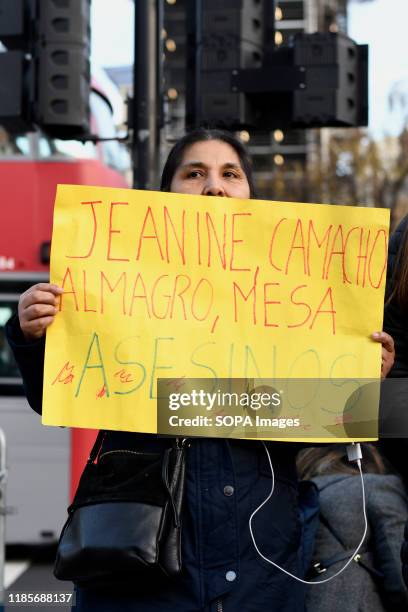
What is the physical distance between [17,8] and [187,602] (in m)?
3.87

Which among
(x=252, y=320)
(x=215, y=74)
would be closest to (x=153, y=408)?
(x=252, y=320)

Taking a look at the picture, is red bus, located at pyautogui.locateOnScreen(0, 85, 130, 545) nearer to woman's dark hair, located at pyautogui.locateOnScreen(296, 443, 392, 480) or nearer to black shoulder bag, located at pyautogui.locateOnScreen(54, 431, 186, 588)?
woman's dark hair, located at pyautogui.locateOnScreen(296, 443, 392, 480)

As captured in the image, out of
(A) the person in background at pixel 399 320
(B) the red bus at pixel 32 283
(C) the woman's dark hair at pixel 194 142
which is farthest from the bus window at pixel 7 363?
(A) the person in background at pixel 399 320

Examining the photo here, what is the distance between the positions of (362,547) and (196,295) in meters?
0.79

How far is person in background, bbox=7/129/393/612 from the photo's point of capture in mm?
2094

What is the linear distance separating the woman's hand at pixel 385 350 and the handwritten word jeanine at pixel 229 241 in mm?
143

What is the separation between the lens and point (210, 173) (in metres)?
2.45

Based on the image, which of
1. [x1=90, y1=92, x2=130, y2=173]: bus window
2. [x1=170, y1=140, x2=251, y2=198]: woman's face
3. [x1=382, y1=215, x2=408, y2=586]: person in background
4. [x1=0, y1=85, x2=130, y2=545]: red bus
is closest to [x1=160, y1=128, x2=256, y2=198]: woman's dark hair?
[x1=170, y1=140, x2=251, y2=198]: woman's face

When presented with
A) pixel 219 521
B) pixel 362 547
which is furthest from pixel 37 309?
pixel 362 547

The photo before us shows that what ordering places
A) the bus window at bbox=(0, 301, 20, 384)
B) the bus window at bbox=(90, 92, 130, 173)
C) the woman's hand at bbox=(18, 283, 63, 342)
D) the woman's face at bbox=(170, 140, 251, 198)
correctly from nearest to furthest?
the woman's hand at bbox=(18, 283, 63, 342), the woman's face at bbox=(170, 140, 251, 198), the bus window at bbox=(90, 92, 130, 173), the bus window at bbox=(0, 301, 20, 384)

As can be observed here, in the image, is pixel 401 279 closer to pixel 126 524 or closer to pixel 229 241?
pixel 229 241

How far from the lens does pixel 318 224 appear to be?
2.38 meters

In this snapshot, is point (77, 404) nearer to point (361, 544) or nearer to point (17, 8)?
point (361, 544)

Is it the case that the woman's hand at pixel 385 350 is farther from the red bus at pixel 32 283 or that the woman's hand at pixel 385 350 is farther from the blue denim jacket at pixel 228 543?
the red bus at pixel 32 283
